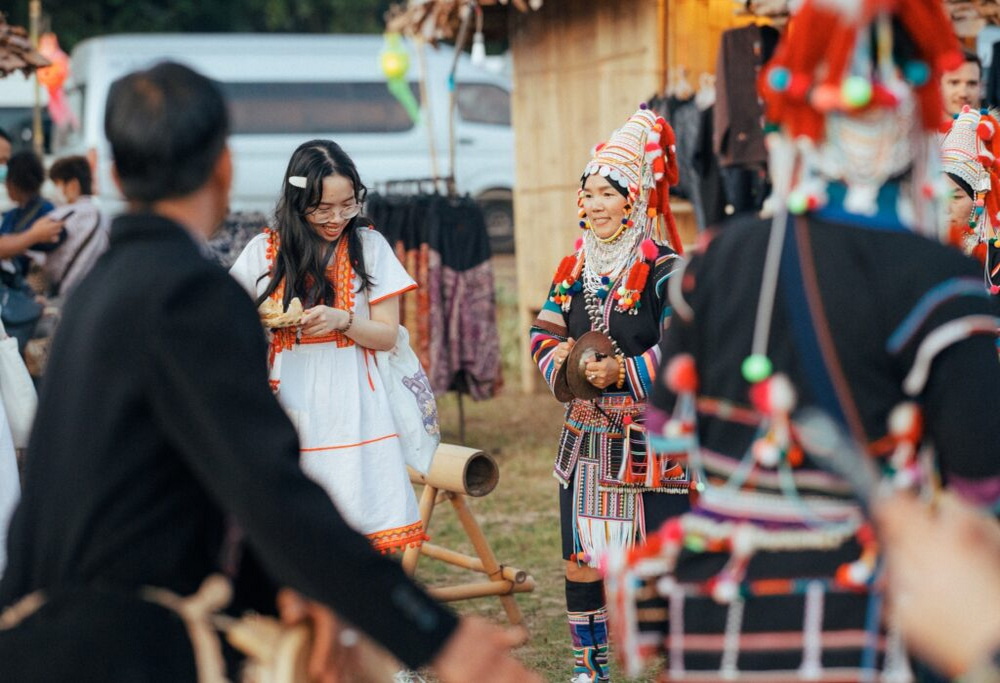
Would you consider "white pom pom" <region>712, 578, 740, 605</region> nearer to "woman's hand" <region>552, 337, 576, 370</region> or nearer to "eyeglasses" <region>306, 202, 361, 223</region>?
"woman's hand" <region>552, 337, 576, 370</region>

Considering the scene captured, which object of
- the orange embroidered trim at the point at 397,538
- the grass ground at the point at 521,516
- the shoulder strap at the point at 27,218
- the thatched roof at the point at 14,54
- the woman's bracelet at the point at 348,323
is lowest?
the grass ground at the point at 521,516

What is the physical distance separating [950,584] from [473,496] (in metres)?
4.33

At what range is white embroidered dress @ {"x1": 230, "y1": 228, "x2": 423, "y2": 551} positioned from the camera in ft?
15.3

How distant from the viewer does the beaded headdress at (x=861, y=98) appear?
82.7 inches

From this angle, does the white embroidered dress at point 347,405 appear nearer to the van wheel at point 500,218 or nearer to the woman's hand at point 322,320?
the woman's hand at point 322,320

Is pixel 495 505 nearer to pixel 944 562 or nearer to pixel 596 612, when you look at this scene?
pixel 596 612

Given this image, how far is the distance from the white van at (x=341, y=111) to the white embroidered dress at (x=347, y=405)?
13.8m

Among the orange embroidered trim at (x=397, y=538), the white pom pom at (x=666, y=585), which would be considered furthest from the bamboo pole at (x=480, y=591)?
the white pom pom at (x=666, y=585)

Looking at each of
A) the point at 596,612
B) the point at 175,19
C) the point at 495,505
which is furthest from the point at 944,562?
the point at 175,19

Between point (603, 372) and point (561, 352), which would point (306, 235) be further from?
point (603, 372)

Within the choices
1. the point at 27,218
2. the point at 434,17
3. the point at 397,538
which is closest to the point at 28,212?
the point at 27,218

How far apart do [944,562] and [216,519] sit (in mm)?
1181

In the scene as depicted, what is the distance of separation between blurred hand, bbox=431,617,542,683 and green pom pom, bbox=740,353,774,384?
2.00 ft

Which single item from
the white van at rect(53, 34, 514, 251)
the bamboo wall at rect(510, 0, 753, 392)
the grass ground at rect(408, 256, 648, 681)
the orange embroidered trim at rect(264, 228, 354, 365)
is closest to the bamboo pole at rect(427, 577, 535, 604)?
the grass ground at rect(408, 256, 648, 681)
